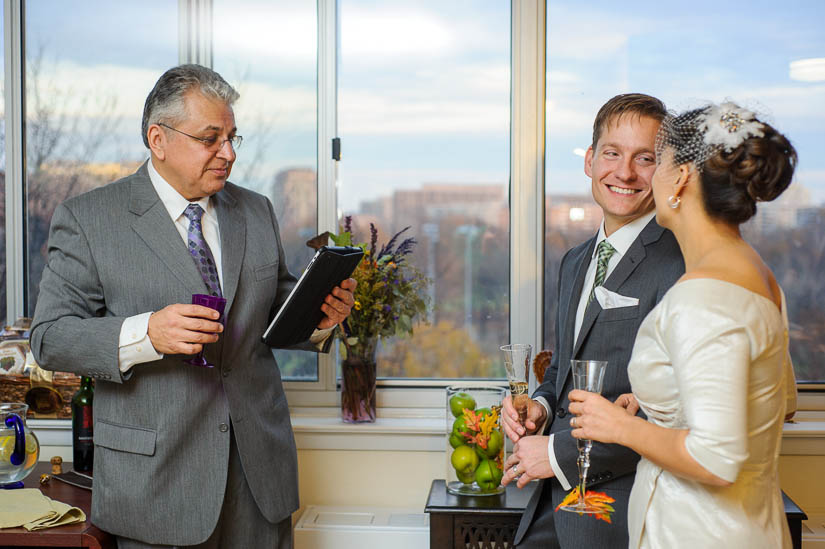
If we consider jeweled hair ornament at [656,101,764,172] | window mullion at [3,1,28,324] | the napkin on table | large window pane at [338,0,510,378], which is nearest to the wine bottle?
the napkin on table

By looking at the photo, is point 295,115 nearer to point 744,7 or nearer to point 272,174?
point 272,174

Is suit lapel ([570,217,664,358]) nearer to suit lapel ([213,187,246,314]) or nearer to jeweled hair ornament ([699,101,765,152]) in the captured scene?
jeweled hair ornament ([699,101,765,152])

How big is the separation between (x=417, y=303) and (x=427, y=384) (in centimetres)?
38

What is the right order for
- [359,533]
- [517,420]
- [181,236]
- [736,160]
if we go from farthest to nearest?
[359,533] < [181,236] < [517,420] < [736,160]

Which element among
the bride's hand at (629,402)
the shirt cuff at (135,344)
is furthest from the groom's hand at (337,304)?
the bride's hand at (629,402)

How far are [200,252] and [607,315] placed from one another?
1045 millimetres

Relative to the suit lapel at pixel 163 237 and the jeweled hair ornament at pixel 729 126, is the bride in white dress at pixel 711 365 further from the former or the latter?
the suit lapel at pixel 163 237

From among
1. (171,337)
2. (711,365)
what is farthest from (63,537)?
(711,365)

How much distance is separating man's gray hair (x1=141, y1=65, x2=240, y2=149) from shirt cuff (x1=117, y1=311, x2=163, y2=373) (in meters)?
0.47

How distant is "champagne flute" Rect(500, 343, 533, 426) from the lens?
1.80 meters

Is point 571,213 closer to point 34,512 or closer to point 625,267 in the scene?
point 625,267

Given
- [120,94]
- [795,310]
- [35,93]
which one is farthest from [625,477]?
[35,93]

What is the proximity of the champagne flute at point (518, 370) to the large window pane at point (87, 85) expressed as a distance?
1855mm

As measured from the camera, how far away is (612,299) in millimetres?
1774
